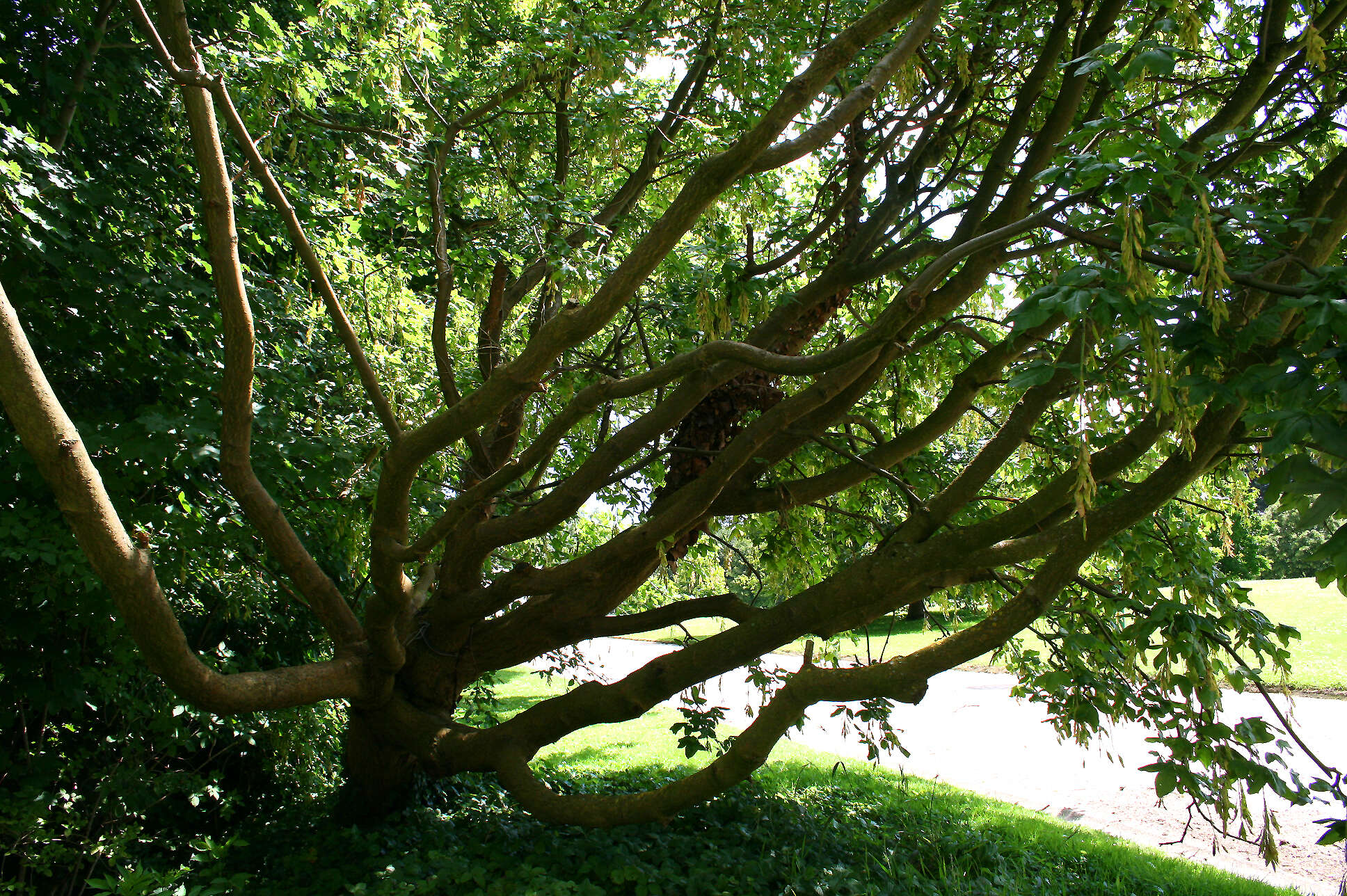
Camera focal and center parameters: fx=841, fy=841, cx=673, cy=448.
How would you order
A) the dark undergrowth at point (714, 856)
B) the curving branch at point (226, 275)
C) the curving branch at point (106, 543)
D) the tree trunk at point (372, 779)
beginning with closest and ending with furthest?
1. the curving branch at point (106, 543)
2. the curving branch at point (226, 275)
3. the dark undergrowth at point (714, 856)
4. the tree trunk at point (372, 779)

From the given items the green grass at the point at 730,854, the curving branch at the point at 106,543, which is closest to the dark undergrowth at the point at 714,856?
the green grass at the point at 730,854

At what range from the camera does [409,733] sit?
483 centimetres

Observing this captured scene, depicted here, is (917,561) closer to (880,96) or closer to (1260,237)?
(1260,237)

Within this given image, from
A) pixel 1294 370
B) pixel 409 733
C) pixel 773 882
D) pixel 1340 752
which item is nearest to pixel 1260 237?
pixel 1294 370

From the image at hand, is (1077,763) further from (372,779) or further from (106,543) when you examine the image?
(106,543)

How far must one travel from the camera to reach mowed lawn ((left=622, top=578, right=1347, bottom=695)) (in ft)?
34.1

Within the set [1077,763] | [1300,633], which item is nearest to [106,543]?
[1300,633]

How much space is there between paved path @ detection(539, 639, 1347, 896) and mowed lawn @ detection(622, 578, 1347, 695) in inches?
32.8

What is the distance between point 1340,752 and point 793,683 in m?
6.70

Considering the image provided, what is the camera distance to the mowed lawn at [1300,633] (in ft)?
34.1

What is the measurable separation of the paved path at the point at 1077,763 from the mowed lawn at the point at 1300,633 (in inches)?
32.8

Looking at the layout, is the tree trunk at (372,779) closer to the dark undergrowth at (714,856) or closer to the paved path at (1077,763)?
the dark undergrowth at (714,856)

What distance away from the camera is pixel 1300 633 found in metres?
7.00

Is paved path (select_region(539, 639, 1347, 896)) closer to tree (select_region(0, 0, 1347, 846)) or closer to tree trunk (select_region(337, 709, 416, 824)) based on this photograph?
tree (select_region(0, 0, 1347, 846))
